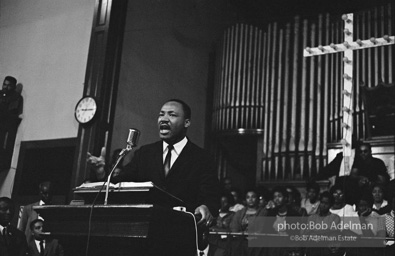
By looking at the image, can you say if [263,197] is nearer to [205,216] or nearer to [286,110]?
[286,110]

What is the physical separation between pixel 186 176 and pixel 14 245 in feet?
12.0

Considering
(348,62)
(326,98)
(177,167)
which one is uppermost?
(326,98)

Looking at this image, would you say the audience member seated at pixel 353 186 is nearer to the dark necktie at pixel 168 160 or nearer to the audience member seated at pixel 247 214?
the audience member seated at pixel 247 214

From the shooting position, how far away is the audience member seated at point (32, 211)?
6352 mm

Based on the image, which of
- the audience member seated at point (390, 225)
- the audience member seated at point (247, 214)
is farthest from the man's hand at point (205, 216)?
the audience member seated at point (247, 214)

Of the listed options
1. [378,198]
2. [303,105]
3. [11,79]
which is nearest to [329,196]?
[378,198]

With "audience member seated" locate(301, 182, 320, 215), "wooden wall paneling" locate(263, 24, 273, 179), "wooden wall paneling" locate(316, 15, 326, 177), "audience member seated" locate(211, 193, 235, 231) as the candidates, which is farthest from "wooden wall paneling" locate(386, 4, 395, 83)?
"audience member seated" locate(211, 193, 235, 231)

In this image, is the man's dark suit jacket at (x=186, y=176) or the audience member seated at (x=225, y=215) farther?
the audience member seated at (x=225, y=215)

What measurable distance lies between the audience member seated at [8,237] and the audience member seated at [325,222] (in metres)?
3.05

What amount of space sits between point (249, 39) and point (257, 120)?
5.04 ft

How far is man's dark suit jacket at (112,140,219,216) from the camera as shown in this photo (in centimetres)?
284

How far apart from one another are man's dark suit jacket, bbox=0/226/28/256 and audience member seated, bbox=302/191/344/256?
3037 millimetres

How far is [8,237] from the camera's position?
19.1 feet

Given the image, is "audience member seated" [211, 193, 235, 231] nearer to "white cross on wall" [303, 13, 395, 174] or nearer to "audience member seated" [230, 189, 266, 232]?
"audience member seated" [230, 189, 266, 232]
